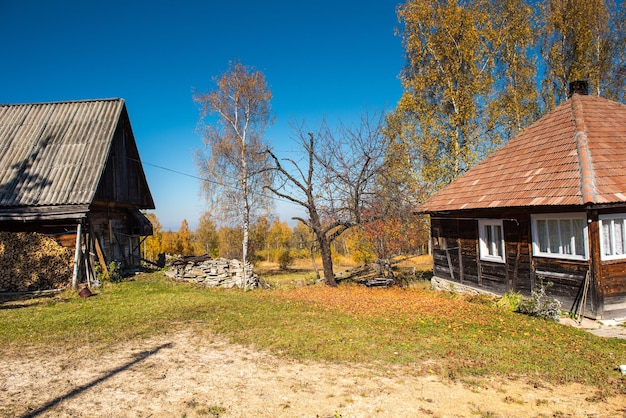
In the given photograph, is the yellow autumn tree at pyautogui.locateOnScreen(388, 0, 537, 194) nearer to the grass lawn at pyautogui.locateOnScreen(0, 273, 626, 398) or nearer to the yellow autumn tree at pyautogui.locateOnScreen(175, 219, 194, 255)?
the grass lawn at pyautogui.locateOnScreen(0, 273, 626, 398)

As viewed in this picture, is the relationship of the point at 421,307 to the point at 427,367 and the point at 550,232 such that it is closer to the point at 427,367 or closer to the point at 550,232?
the point at 550,232

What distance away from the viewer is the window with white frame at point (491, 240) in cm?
1288

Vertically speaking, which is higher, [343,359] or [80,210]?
[80,210]

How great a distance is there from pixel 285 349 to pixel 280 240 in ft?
118

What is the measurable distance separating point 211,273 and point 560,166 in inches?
532

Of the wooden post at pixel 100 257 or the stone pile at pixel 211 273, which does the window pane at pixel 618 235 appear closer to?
the stone pile at pixel 211 273

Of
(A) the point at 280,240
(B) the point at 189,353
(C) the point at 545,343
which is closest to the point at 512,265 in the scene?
(C) the point at 545,343

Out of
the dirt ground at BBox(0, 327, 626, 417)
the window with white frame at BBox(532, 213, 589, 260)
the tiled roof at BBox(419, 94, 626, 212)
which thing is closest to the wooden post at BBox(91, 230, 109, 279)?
the dirt ground at BBox(0, 327, 626, 417)

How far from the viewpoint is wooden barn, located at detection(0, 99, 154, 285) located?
1541 centimetres

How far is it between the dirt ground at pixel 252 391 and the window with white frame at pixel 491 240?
7452 millimetres

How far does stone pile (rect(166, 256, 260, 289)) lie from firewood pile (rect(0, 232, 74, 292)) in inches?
164

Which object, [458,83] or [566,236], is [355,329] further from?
[458,83]

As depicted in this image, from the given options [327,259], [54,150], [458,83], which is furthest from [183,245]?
[458,83]

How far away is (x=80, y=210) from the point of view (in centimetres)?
1517
